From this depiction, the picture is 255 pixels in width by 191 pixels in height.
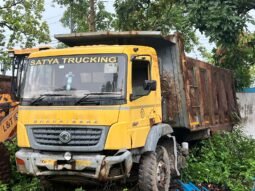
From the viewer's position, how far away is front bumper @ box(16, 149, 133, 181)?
20.7 feet

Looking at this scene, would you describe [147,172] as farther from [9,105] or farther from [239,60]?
[239,60]

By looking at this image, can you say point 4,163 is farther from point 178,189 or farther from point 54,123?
point 178,189

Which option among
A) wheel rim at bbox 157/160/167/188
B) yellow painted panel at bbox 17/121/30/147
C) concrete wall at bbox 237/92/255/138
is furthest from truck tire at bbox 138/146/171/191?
concrete wall at bbox 237/92/255/138

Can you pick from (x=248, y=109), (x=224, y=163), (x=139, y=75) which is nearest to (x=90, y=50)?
(x=139, y=75)

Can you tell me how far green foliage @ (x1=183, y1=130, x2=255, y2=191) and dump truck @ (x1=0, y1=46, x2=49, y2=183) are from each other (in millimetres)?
3523

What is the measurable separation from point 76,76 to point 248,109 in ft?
34.3

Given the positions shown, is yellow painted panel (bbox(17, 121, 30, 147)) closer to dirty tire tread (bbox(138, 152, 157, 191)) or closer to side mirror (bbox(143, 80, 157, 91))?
dirty tire tread (bbox(138, 152, 157, 191))

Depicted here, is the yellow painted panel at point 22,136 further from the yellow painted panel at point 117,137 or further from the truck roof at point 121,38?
the truck roof at point 121,38

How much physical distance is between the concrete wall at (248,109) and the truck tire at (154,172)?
8.87 m

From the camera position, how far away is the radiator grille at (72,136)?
6.45 meters

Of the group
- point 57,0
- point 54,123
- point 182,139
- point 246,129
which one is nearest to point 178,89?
point 182,139

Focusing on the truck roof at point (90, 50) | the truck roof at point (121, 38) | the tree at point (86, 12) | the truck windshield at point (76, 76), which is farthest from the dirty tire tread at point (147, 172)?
the tree at point (86, 12)

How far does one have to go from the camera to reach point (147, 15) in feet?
60.8

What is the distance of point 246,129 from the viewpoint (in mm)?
15539
